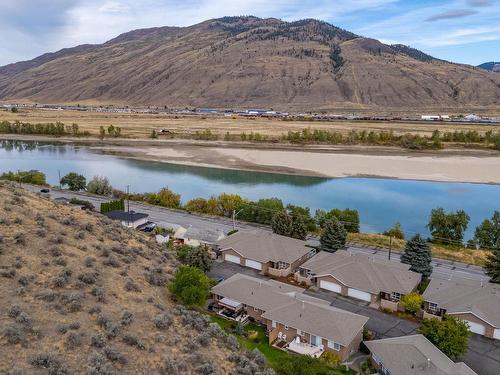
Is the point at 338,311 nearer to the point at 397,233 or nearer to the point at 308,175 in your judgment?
the point at 397,233

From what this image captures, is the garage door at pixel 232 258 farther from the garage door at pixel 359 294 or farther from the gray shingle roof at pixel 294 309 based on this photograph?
the garage door at pixel 359 294

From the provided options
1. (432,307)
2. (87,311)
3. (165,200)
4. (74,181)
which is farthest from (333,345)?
(74,181)

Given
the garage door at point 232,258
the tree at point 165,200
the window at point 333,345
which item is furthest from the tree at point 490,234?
the tree at point 165,200

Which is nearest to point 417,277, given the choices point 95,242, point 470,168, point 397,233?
point 397,233

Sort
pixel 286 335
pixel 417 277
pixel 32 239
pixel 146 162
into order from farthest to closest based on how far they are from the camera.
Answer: pixel 146 162 → pixel 417 277 → pixel 286 335 → pixel 32 239

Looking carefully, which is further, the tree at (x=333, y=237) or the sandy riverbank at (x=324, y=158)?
the sandy riverbank at (x=324, y=158)

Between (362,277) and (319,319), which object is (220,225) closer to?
(362,277)
